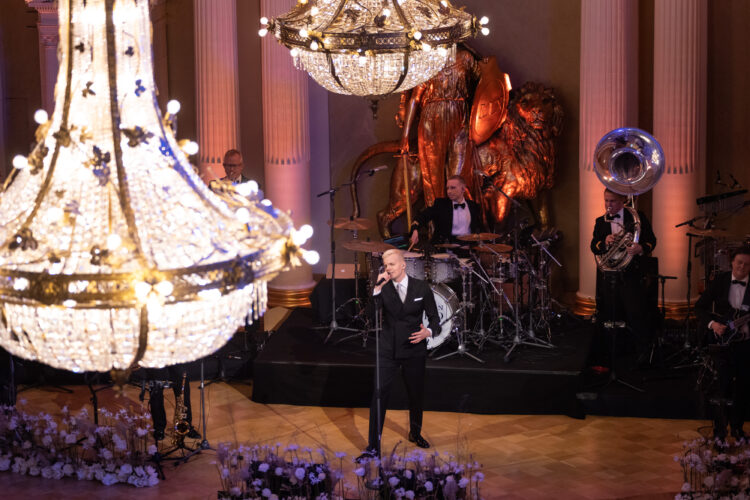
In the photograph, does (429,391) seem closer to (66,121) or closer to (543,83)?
(543,83)

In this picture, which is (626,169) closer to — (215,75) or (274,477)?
(274,477)

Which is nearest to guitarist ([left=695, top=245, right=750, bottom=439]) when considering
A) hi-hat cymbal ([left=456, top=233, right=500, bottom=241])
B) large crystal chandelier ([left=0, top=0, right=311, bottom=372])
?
hi-hat cymbal ([left=456, top=233, right=500, bottom=241])

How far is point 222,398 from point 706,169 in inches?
218

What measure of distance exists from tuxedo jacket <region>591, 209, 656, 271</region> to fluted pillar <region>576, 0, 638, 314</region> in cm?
131

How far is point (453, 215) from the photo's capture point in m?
10.5

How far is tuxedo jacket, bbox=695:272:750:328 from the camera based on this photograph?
8.42 meters

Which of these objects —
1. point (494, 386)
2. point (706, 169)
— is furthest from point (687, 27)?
point (494, 386)

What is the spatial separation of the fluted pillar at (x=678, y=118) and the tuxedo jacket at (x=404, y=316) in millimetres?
3741

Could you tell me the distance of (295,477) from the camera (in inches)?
269

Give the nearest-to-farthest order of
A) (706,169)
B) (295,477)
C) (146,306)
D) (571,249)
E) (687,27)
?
(146,306), (295,477), (687,27), (706,169), (571,249)

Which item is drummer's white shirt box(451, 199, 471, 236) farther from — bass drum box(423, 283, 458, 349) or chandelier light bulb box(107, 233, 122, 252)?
chandelier light bulb box(107, 233, 122, 252)

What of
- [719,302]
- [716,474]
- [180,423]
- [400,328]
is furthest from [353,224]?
[716,474]

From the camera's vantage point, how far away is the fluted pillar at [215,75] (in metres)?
12.1

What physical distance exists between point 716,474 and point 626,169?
3.30 metres
